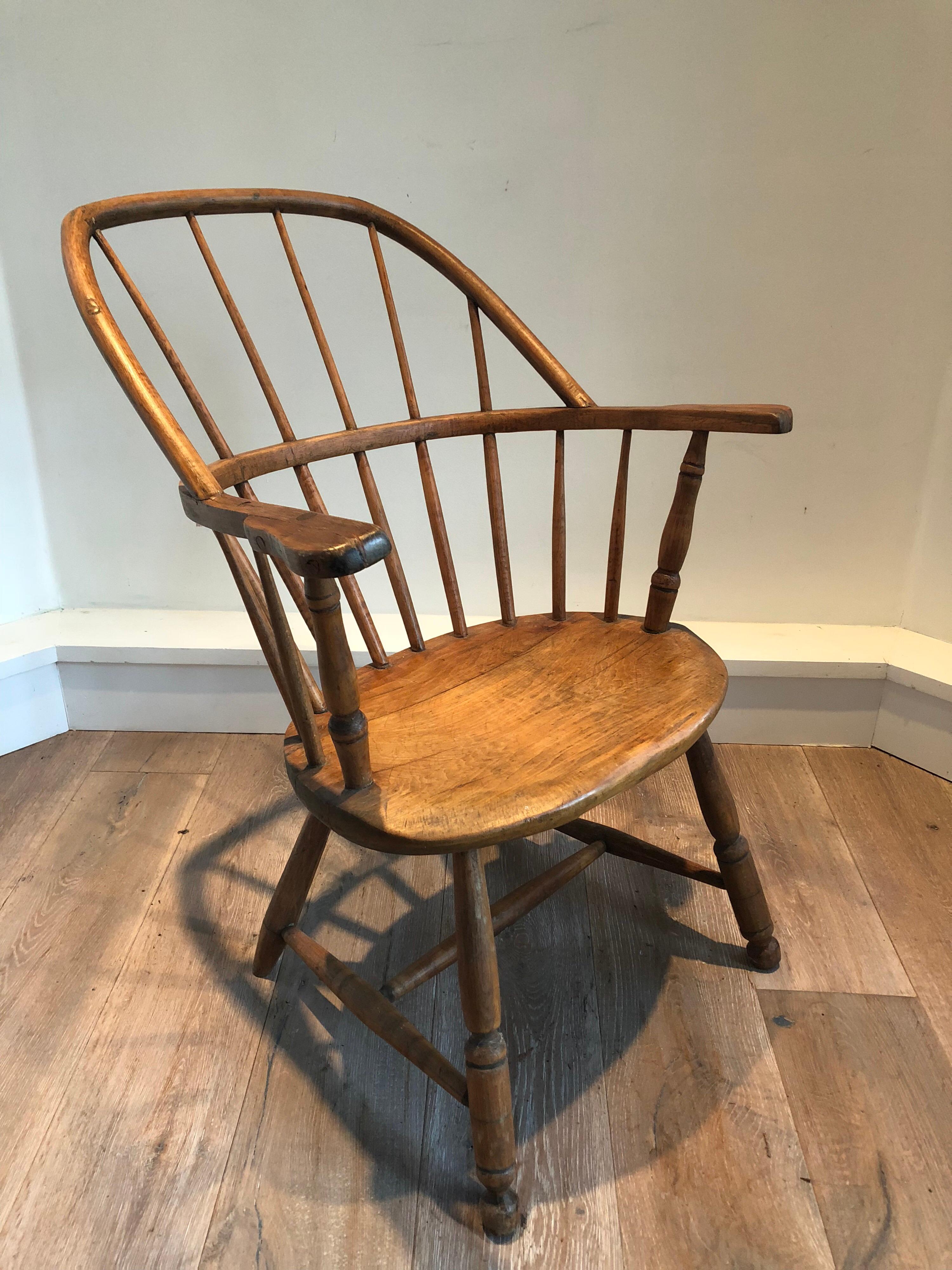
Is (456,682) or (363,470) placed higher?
(363,470)

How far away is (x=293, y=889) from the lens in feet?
3.16

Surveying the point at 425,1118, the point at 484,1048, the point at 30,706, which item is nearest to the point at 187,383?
the point at 484,1048

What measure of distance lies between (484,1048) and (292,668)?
0.39 m

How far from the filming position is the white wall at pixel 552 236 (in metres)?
1.27

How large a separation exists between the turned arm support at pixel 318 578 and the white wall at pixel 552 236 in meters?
0.84

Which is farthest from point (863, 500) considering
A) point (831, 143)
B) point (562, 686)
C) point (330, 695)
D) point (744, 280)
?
point (330, 695)

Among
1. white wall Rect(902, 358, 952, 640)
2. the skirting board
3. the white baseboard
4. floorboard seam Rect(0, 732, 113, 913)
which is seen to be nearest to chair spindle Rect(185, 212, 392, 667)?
the skirting board

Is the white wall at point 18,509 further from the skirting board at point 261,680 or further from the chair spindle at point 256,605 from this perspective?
the chair spindle at point 256,605

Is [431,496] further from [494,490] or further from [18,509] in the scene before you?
[18,509]

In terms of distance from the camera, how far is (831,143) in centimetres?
131

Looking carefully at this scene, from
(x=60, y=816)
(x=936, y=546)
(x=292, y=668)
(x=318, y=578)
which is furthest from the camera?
(x=936, y=546)

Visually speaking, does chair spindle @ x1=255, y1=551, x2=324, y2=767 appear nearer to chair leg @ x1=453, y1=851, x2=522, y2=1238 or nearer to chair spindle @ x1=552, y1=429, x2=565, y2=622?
chair leg @ x1=453, y1=851, x2=522, y2=1238

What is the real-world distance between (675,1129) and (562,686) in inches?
19.0

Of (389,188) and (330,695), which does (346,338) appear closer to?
(389,188)
